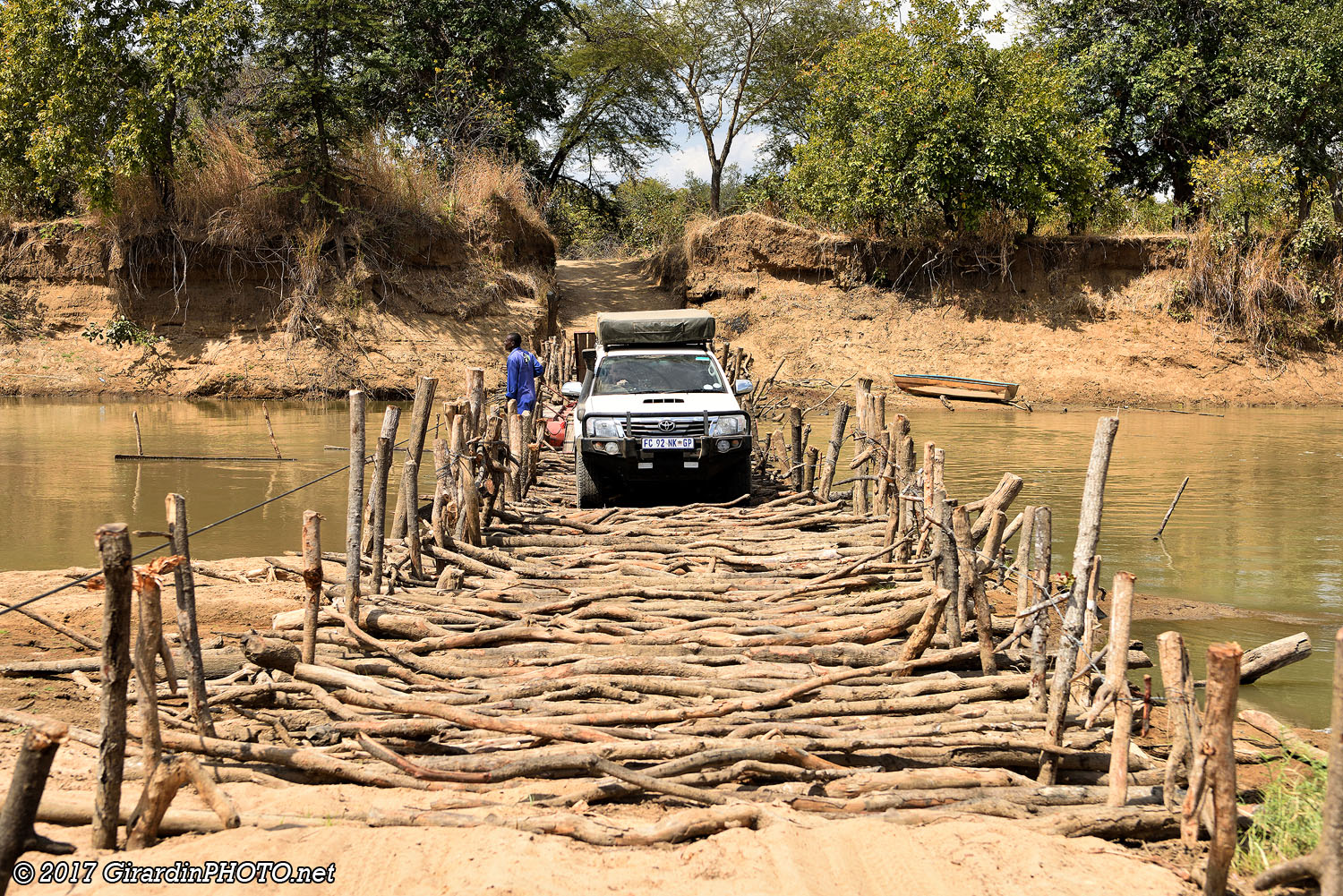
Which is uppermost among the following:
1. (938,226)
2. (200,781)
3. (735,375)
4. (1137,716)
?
(938,226)

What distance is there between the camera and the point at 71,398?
19.7 meters

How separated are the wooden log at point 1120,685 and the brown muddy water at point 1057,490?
2.80 meters

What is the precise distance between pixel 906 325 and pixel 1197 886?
2278 centimetres

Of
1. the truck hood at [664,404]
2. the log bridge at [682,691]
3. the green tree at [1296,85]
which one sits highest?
the green tree at [1296,85]

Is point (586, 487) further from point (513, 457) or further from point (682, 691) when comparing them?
point (682, 691)

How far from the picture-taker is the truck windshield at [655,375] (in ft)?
31.2

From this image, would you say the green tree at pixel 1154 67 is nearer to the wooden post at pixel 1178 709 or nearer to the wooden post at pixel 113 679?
the wooden post at pixel 1178 709

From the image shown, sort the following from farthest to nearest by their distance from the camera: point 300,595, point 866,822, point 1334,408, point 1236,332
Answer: point 1236,332 < point 1334,408 < point 300,595 < point 866,822

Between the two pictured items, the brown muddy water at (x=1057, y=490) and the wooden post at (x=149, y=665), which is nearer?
the wooden post at (x=149, y=665)

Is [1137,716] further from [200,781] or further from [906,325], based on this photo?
[906,325]

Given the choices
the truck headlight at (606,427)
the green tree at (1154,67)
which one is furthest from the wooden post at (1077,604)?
the green tree at (1154,67)

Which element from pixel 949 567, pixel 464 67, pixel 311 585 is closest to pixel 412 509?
pixel 311 585

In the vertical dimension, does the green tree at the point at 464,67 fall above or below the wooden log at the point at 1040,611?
above

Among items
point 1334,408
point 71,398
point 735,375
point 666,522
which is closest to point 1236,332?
point 1334,408
